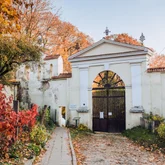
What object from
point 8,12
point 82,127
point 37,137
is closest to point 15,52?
point 37,137

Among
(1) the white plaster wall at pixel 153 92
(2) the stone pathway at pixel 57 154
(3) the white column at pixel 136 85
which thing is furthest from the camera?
(3) the white column at pixel 136 85

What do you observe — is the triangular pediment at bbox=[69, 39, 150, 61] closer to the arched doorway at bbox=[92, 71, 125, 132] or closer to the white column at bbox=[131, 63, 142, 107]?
the white column at bbox=[131, 63, 142, 107]

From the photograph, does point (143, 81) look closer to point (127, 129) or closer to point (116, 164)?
point (127, 129)

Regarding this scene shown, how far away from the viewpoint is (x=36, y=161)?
698 centimetres

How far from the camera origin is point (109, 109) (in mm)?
15664

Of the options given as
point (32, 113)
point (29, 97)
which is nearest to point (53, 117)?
point (29, 97)

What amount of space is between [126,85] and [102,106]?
7.63 feet

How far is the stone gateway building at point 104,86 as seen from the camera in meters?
14.3

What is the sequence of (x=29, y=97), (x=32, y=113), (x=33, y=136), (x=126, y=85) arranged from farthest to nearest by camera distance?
(x=29, y=97)
(x=126, y=85)
(x=33, y=136)
(x=32, y=113)

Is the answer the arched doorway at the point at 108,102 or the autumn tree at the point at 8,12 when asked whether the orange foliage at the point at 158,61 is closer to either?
the arched doorway at the point at 108,102

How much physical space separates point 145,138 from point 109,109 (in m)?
4.39

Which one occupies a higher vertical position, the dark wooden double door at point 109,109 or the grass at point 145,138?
the dark wooden double door at point 109,109

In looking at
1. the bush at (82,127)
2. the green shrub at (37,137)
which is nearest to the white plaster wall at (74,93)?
the bush at (82,127)

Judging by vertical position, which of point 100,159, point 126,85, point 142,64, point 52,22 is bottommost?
point 100,159
